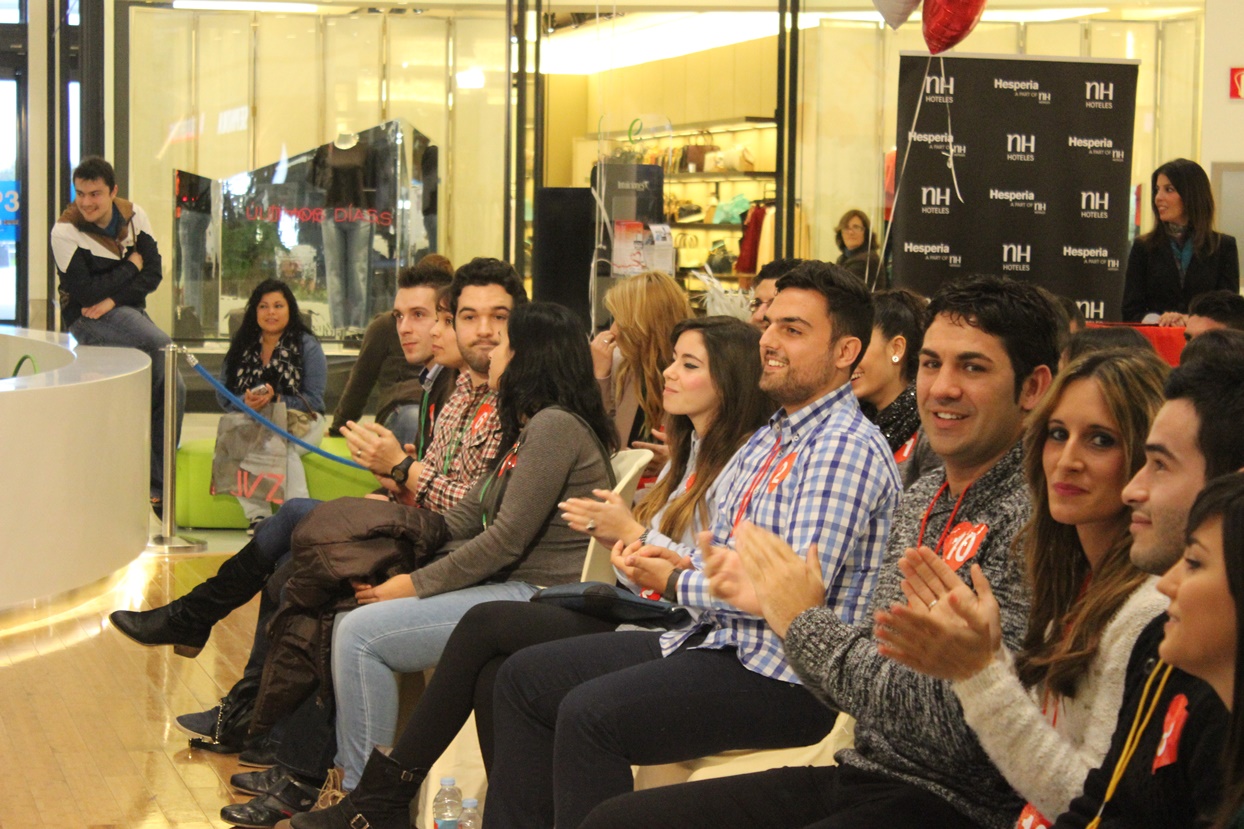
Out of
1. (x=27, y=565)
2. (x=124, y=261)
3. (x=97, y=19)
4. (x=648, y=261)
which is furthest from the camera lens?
(x=97, y=19)

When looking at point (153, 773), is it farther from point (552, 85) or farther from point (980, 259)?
point (552, 85)

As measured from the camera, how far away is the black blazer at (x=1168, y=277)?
5.56 m

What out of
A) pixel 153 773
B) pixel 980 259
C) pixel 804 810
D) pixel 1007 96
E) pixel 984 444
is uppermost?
pixel 1007 96

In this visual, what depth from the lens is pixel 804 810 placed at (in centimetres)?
214

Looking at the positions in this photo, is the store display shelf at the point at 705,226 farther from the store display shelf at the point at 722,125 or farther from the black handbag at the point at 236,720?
the black handbag at the point at 236,720

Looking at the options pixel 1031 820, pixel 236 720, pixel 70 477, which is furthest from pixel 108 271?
pixel 1031 820

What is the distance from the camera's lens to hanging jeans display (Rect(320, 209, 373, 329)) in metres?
9.36

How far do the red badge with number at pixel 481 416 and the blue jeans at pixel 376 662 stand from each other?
2.05ft

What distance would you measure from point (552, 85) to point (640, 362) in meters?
6.12

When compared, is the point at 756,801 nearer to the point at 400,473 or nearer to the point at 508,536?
the point at 508,536

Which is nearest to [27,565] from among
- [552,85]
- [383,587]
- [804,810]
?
[383,587]

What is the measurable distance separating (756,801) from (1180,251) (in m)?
4.19

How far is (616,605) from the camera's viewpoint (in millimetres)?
3021

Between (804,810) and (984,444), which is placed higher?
(984,444)
